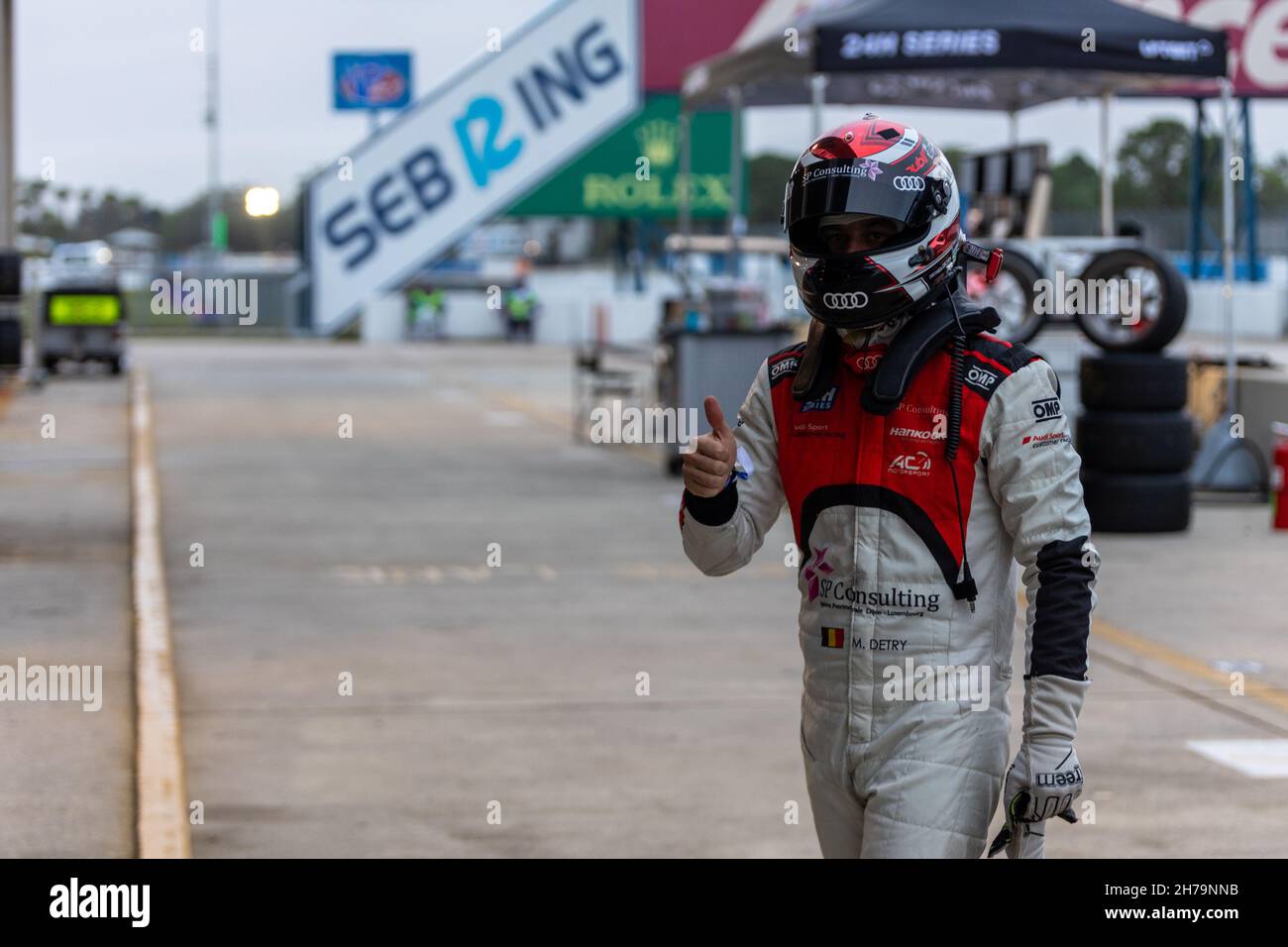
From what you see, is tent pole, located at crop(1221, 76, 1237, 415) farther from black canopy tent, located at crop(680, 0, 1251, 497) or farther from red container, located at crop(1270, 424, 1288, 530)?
red container, located at crop(1270, 424, 1288, 530)

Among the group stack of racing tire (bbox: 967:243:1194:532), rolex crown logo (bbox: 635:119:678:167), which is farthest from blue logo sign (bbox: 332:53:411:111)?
stack of racing tire (bbox: 967:243:1194:532)

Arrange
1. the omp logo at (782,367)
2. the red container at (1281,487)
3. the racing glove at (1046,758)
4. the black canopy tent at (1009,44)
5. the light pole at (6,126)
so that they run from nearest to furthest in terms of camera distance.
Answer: the racing glove at (1046,758) < the omp logo at (782,367) < the red container at (1281,487) < the black canopy tent at (1009,44) < the light pole at (6,126)

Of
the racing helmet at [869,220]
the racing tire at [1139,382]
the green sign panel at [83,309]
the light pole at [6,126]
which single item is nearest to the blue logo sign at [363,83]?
the green sign panel at [83,309]

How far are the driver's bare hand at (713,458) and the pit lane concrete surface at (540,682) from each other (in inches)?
106

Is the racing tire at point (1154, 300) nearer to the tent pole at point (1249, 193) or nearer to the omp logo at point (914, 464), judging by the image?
the omp logo at point (914, 464)

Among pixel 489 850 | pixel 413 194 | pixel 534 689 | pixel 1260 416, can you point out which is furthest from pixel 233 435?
pixel 489 850

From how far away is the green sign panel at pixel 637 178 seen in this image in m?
46.5

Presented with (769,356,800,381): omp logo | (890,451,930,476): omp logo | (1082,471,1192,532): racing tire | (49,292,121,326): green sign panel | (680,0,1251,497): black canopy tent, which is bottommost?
(1082,471,1192,532): racing tire

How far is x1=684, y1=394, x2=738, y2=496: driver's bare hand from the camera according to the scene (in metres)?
3.39

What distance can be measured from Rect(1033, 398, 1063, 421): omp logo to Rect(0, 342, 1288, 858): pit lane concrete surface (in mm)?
2756

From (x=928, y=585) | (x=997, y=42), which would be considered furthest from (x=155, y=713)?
(x=997, y=42)
